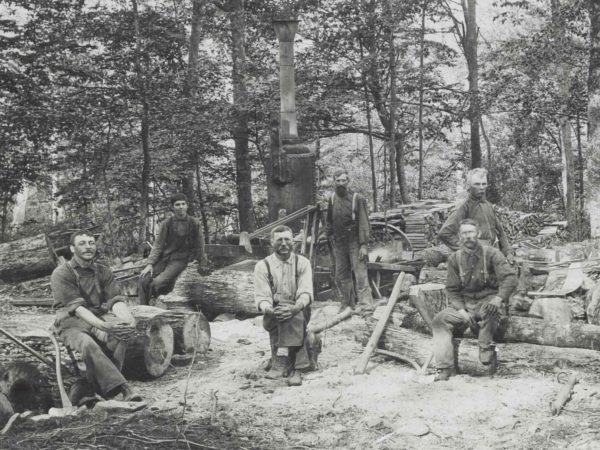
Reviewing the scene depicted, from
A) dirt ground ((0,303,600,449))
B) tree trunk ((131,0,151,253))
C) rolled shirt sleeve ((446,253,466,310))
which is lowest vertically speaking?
dirt ground ((0,303,600,449))

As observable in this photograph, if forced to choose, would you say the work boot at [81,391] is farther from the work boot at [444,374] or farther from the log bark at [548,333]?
the log bark at [548,333]

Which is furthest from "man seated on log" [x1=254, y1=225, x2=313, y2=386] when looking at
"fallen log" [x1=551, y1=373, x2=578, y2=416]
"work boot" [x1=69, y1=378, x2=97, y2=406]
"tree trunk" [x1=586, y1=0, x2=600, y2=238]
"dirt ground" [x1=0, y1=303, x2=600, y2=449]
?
"tree trunk" [x1=586, y1=0, x2=600, y2=238]

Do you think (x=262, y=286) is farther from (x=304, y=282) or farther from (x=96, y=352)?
(x=96, y=352)

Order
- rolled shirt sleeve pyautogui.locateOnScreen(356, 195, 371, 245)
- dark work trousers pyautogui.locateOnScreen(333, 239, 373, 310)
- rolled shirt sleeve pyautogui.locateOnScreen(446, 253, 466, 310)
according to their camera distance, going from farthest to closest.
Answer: dark work trousers pyautogui.locateOnScreen(333, 239, 373, 310) → rolled shirt sleeve pyautogui.locateOnScreen(356, 195, 371, 245) → rolled shirt sleeve pyautogui.locateOnScreen(446, 253, 466, 310)

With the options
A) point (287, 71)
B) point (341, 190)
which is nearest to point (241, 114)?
point (287, 71)

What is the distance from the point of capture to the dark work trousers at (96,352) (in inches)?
205

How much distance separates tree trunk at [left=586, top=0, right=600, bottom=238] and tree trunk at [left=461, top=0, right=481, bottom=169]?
470 cm

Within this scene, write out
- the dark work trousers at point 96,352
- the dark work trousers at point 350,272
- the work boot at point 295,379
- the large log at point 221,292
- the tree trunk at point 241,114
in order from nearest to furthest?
the dark work trousers at point 96,352, the work boot at point 295,379, the dark work trousers at point 350,272, the large log at point 221,292, the tree trunk at point 241,114

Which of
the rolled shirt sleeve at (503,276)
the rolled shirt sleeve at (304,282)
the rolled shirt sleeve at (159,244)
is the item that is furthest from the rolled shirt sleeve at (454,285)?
the rolled shirt sleeve at (159,244)

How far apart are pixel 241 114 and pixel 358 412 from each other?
11390 mm

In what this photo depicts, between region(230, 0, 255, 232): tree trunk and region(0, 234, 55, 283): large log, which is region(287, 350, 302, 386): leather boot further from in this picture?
region(230, 0, 255, 232): tree trunk

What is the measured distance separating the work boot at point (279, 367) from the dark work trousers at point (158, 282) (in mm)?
2818

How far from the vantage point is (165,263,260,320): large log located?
356 inches

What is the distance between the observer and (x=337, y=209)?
27.4ft
